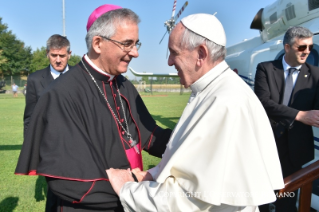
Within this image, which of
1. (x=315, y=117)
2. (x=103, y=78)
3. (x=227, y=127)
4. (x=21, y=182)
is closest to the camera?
(x=227, y=127)

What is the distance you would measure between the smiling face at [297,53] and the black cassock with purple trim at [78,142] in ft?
6.92

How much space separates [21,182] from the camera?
516 centimetres

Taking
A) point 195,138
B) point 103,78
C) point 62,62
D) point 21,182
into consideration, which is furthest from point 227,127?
point 21,182

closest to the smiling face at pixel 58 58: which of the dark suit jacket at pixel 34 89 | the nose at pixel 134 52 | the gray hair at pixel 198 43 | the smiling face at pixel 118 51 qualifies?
the dark suit jacket at pixel 34 89

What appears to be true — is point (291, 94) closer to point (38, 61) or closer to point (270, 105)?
point (270, 105)

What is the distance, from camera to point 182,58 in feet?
5.38

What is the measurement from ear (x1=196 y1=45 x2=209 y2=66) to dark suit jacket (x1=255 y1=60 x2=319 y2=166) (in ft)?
5.88

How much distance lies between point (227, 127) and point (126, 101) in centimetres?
106

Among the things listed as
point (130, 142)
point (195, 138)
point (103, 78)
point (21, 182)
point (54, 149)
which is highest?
point (103, 78)

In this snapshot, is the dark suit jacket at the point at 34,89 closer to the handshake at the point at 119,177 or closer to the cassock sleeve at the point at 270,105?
the handshake at the point at 119,177

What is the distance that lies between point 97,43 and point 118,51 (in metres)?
0.14

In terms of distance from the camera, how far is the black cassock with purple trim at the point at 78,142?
4.99ft

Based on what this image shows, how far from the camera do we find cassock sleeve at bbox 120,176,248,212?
135 cm

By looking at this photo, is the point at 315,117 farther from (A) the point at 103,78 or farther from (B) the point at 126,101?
(A) the point at 103,78
